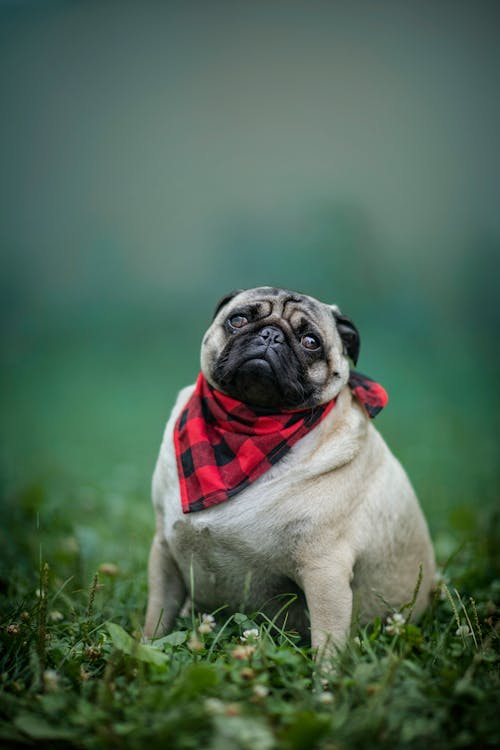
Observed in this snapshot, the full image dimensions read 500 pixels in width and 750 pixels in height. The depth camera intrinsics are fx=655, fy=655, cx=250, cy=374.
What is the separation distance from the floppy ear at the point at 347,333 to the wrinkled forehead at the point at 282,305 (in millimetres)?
60

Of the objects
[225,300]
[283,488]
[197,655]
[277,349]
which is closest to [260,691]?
[197,655]

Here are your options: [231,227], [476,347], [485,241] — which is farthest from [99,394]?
[485,241]

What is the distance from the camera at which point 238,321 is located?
2857 millimetres

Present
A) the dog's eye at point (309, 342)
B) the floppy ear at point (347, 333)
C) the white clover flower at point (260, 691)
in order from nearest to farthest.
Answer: the white clover flower at point (260, 691)
the dog's eye at point (309, 342)
the floppy ear at point (347, 333)

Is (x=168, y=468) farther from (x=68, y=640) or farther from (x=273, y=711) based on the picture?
(x=273, y=711)

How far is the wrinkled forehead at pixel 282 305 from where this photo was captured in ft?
9.30

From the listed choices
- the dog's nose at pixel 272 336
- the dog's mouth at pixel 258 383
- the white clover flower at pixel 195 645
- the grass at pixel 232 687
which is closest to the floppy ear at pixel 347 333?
the dog's nose at pixel 272 336

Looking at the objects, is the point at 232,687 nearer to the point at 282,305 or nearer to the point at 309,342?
the point at 309,342

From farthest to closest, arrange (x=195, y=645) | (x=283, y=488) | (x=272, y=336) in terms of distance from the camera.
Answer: (x=272, y=336) → (x=283, y=488) → (x=195, y=645)

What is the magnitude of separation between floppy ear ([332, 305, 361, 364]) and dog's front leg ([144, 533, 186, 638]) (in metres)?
1.19

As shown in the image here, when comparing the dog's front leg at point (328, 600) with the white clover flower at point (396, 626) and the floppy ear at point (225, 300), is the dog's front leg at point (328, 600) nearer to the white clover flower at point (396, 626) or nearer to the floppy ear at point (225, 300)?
the white clover flower at point (396, 626)

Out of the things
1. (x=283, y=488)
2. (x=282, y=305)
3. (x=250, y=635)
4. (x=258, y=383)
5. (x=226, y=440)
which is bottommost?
(x=250, y=635)

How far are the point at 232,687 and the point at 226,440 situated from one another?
992 mm

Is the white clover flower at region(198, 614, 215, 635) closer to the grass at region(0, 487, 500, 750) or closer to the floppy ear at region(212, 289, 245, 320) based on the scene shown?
the grass at region(0, 487, 500, 750)
